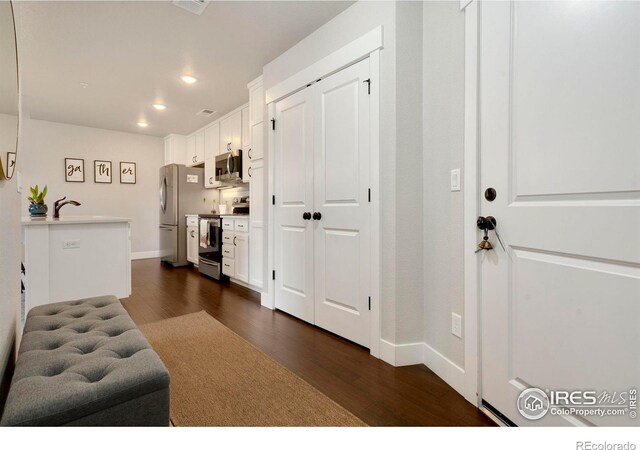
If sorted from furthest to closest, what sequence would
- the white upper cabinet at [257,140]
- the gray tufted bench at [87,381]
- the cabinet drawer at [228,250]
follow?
the cabinet drawer at [228,250] < the white upper cabinet at [257,140] < the gray tufted bench at [87,381]

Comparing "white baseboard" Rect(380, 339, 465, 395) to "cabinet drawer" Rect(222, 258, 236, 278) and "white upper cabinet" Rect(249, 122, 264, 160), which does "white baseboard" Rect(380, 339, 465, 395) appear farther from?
"cabinet drawer" Rect(222, 258, 236, 278)

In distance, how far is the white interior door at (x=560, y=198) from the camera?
38.2 inches

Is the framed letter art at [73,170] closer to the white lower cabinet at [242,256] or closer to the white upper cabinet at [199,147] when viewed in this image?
the white upper cabinet at [199,147]

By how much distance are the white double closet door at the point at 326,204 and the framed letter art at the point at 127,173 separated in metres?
4.49

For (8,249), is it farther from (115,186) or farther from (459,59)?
(115,186)

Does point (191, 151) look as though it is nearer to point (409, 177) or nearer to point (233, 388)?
point (409, 177)

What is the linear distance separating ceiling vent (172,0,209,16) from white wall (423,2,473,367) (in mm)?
1569

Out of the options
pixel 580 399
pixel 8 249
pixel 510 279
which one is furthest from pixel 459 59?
pixel 8 249

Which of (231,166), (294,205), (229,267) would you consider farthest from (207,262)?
(294,205)

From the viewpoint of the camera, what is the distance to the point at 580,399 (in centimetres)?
109

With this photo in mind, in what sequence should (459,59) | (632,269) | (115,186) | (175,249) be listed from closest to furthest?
(632,269), (459,59), (175,249), (115,186)

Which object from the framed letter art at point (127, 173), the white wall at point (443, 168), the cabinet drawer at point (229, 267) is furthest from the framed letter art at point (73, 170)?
the white wall at point (443, 168)

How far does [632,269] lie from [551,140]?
510 mm

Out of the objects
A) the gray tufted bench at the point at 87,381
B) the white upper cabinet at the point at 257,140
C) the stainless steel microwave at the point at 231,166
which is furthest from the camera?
the stainless steel microwave at the point at 231,166
